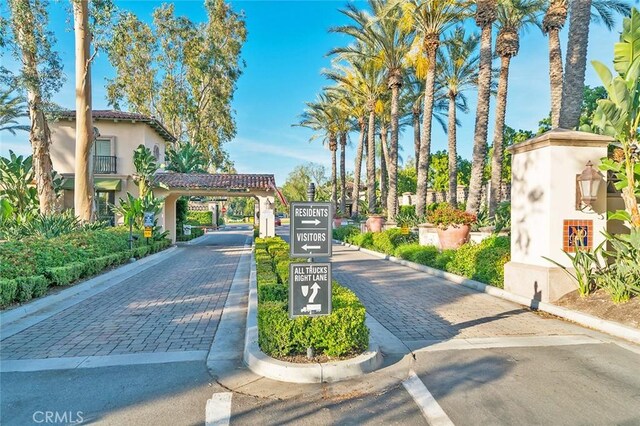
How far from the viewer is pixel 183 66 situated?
33281 mm

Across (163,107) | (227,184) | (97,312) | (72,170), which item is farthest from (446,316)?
(163,107)

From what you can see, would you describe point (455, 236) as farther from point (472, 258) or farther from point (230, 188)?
point (230, 188)

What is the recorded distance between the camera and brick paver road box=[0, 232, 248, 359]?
5527 millimetres

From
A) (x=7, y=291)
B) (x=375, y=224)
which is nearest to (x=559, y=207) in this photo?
(x=7, y=291)

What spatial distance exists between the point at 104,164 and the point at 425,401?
25.3 metres

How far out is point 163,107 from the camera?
108 feet

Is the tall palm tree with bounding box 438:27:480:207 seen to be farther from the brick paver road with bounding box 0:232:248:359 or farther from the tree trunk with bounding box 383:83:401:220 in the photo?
the brick paver road with bounding box 0:232:248:359

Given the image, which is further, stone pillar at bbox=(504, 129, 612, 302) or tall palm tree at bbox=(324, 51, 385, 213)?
tall palm tree at bbox=(324, 51, 385, 213)

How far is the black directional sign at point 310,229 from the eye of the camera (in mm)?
4957

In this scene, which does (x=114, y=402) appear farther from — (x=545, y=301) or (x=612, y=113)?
(x=612, y=113)

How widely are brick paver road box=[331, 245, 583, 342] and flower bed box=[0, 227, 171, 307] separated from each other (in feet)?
22.1

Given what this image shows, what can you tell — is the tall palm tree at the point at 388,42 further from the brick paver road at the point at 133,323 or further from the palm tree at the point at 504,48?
the brick paver road at the point at 133,323

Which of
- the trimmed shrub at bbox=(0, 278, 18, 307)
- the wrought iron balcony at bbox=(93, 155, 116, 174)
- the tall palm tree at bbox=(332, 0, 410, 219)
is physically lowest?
the trimmed shrub at bbox=(0, 278, 18, 307)

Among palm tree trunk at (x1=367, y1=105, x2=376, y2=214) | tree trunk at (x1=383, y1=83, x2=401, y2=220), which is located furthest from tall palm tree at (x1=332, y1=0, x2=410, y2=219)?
palm tree trunk at (x1=367, y1=105, x2=376, y2=214)
